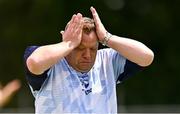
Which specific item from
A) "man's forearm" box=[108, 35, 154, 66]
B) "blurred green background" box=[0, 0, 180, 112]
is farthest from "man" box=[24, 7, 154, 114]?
"blurred green background" box=[0, 0, 180, 112]

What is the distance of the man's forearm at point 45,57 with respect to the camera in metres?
5.00

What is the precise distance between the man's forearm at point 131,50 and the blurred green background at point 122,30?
13.5 m

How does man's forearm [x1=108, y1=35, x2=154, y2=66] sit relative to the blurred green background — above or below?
A: above

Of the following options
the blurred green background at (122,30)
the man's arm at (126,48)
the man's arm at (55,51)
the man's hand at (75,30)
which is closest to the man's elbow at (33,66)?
the man's arm at (55,51)

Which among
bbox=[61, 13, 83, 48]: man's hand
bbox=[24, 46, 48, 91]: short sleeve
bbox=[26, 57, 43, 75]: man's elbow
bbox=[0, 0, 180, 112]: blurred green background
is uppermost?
bbox=[61, 13, 83, 48]: man's hand

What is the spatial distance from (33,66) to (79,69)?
357 mm

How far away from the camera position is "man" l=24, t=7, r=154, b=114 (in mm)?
5078

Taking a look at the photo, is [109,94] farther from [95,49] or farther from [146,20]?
[146,20]

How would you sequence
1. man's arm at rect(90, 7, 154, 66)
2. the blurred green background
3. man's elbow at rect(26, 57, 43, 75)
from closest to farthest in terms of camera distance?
1. man's elbow at rect(26, 57, 43, 75)
2. man's arm at rect(90, 7, 154, 66)
3. the blurred green background

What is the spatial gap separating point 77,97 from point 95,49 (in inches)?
12.9

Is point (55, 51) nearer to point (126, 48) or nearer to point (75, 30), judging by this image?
point (75, 30)

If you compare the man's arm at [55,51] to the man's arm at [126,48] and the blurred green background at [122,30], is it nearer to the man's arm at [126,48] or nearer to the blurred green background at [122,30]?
the man's arm at [126,48]

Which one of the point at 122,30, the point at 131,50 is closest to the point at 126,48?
the point at 131,50

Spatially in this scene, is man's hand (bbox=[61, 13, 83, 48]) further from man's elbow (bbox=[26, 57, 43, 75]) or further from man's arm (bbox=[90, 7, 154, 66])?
man's elbow (bbox=[26, 57, 43, 75])
